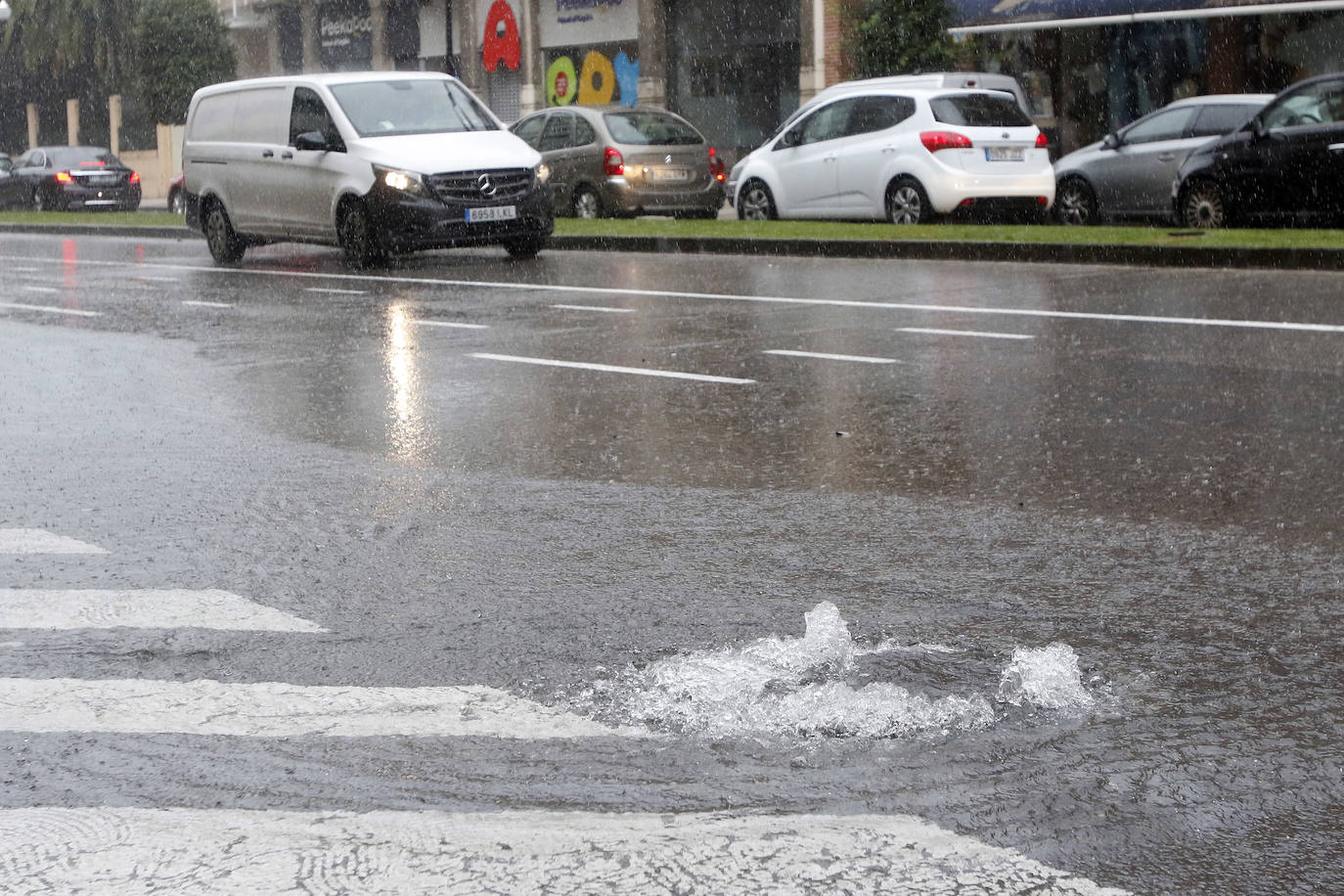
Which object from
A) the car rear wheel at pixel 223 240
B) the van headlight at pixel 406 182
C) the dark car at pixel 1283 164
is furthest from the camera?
the car rear wheel at pixel 223 240

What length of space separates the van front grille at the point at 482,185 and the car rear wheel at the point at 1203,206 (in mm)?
6420

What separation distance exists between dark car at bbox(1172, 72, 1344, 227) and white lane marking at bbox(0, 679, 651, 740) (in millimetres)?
14513

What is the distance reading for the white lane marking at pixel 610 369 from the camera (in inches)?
373

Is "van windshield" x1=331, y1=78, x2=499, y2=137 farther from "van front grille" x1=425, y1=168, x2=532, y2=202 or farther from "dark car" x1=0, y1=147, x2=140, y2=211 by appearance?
"dark car" x1=0, y1=147, x2=140, y2=211

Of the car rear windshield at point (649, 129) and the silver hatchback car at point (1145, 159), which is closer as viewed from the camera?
the silver hatchback car at point (1145, 159)

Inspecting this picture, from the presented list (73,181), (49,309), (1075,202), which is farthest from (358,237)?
(73,181)

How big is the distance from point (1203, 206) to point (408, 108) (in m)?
7.80

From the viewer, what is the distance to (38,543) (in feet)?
19.2

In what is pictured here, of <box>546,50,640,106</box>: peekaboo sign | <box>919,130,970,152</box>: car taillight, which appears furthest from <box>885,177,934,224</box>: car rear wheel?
<box>546,50,640,106</box>: peekaboo sign

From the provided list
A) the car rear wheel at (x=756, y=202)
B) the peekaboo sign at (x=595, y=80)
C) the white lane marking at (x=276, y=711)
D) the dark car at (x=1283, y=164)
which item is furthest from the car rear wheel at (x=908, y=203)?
the peekaboo sign at (x=595, y=80)

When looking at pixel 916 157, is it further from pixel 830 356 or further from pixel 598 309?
pixel 830 356

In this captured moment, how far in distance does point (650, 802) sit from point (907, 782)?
0.49 meters

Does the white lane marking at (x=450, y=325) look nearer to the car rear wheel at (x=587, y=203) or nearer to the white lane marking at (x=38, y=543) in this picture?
the white lane marking at (x=38, y=543)

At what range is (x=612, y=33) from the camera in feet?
124
